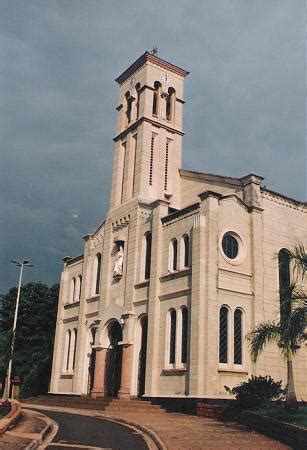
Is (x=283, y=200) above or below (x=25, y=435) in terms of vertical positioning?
above

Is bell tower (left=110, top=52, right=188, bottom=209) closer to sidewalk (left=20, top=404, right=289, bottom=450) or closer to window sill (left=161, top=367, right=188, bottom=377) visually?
window sill (left=161, top=367, right=188, bottom=377)

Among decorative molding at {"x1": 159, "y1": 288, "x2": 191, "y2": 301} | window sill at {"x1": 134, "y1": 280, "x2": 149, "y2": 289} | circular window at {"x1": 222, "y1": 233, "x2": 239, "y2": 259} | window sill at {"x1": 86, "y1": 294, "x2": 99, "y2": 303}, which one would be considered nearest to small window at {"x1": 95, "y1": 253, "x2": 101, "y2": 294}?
window sill at {"x1": 86, "y1": 294, "x2": 99, "y2": 303}

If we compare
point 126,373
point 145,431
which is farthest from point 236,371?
point 145,431

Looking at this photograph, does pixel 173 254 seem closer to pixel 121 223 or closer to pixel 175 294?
pixel 175 294

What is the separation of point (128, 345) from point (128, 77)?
67.3ft

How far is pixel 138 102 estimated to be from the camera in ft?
123

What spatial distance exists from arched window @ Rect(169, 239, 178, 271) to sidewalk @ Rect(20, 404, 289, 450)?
843cm

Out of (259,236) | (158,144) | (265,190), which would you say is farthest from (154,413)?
(158,144)

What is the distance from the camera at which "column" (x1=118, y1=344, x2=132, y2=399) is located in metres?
28.4

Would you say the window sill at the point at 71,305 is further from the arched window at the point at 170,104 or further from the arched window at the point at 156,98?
the arched window at the point at 170,104

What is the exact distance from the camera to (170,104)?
1473 inches

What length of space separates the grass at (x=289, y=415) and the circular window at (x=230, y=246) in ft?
31.9

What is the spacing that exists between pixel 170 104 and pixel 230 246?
14121 mm

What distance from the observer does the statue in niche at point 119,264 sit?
32.4m
